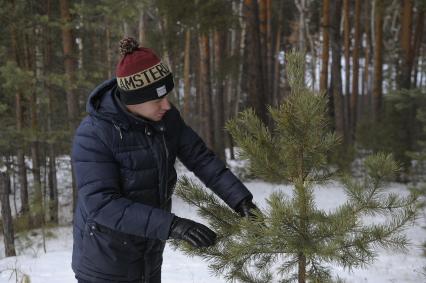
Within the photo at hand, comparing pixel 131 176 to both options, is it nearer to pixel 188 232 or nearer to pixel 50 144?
pixel 188 232

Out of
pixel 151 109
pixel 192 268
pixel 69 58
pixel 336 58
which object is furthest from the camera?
pixel 336 58

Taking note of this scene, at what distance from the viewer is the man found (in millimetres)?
1923

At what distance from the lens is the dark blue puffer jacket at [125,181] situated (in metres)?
1.93

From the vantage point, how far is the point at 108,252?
7.16 ft

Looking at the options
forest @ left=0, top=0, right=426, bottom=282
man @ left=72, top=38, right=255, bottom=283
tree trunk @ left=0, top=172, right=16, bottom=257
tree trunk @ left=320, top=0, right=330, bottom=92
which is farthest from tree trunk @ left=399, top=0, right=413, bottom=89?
man @ left=72, top=38, right=255, bottom=283

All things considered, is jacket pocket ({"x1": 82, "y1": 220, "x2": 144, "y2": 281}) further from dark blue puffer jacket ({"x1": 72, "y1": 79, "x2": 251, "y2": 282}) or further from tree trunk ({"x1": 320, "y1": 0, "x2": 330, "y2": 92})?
tree trunk ({"x1": 320, "y1": 0, "x2": 330, "y2": 92})

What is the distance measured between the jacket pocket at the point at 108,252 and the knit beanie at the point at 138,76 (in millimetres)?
677

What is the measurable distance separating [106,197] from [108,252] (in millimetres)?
404

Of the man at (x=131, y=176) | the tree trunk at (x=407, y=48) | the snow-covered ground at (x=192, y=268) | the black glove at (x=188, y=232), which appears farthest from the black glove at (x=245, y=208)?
the tree trunk at (x=407, y=48)

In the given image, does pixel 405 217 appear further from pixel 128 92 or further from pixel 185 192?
pixel 128 92

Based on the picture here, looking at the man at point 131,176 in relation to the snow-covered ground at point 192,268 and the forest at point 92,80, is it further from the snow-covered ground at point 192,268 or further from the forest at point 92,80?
the forest at point 92,80

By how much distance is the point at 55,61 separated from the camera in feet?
33.8

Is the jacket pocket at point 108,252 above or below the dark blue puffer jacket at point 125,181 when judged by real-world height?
below

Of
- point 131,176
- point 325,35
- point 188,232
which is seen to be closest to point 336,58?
point 325,35
